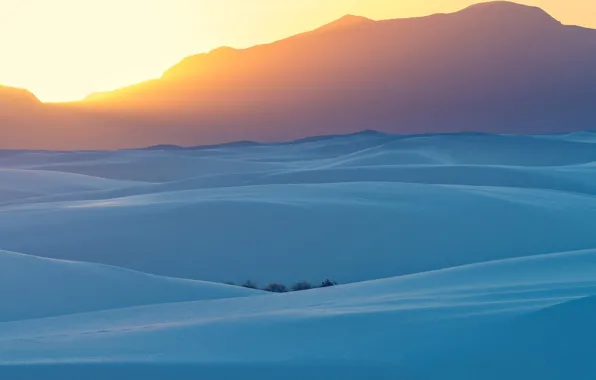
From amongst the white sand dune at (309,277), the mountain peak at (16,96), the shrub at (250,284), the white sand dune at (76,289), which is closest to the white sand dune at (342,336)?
the white sand dune at (309,277)

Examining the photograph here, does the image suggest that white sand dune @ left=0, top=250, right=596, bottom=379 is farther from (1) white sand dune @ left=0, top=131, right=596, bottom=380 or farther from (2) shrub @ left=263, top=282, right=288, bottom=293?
(2) shrub @ left=263, top=282, right=288, bottom=293

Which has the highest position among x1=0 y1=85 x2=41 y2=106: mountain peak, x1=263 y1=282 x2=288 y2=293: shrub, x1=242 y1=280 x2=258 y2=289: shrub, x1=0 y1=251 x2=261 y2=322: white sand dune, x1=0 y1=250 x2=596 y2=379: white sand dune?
x1=0 y1=85 x2=41 y2=106: mountain peak

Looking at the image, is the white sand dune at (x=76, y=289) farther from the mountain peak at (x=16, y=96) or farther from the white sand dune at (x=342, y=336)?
the mountain peak at (x=16, y=96)

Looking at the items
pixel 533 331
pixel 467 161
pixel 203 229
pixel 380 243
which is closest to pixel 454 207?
pixel 380 243

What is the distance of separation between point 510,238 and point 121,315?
9.69m

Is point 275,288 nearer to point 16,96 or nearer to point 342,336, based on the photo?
point 342,336

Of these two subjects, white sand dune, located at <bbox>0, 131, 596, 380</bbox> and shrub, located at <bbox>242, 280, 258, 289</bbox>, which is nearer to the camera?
white sand dune, located at <bbox>0, 131, 596, 380</bbox>

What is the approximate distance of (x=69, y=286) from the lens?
24.1 ft

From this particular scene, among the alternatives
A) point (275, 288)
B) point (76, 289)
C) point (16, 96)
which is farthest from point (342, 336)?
point (16, 96)

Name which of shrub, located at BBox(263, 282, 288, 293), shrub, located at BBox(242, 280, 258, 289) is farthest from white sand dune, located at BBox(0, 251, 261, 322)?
shrub, located at BBox(242, 280, 258, 289)

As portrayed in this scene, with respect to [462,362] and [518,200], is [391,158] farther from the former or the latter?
[462,362]

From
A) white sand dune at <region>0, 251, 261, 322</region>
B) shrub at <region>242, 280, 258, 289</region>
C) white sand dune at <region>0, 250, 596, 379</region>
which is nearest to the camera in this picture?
white sand dune at <region>0, 250, 596, 379</region>

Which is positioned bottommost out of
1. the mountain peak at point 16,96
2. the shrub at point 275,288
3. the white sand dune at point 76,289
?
the shrub at point 275,288

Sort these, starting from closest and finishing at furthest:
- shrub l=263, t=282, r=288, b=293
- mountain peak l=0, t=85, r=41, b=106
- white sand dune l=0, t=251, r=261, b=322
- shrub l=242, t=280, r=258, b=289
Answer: white sand dune l=0, t=251, r=261, b=322
shrub l=263, t=282, r=288, b=293
shrub l=242, t=280, r=258, b=289
mountain peak l=0, t=85, r=41, b=106
